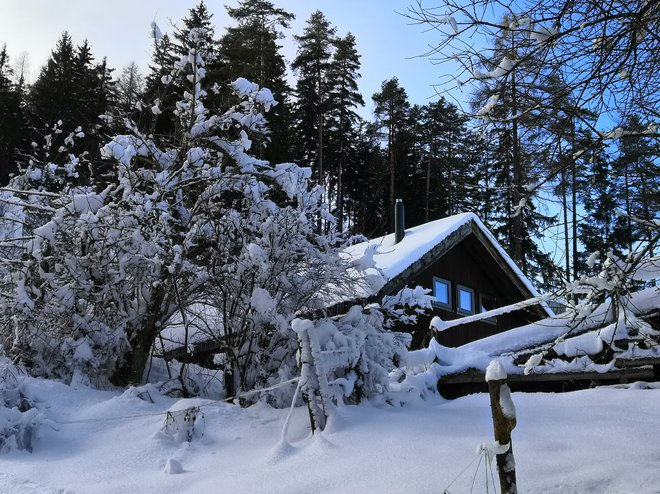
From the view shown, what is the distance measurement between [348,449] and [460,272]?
1286 centimetres

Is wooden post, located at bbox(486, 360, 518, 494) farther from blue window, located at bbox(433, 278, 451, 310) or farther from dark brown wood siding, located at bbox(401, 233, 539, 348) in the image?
blue window, located at bbox(433, 278, 451, 310)

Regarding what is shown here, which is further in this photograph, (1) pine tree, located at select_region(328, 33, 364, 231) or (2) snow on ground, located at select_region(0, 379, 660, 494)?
(1) pine tree, located at select_region(328, 33, 364, 231)

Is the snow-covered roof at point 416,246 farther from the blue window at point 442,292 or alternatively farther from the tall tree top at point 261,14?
the tall tree top at point 261,14

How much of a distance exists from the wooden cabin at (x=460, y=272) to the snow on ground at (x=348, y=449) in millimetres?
7967

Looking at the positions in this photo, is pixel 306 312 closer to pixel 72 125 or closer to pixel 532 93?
pixel 532 93

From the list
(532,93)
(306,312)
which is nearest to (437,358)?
(306,312)

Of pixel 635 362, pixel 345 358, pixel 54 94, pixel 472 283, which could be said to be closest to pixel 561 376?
pixel 635 362

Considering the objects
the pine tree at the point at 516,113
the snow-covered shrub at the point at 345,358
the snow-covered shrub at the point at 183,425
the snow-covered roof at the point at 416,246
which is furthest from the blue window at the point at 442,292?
the pine tree at the point at 516,113

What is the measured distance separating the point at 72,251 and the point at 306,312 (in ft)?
10.9

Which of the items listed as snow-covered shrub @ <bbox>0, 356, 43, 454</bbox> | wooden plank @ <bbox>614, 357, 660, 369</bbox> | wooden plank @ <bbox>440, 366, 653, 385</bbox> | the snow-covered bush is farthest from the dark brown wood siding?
snow-covered shrub @ <bbox>0, 356, 43, 454</bbox>

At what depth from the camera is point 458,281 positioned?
56.6 ft

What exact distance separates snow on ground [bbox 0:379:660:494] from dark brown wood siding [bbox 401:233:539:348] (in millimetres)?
9284

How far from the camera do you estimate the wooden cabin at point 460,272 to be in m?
15.0

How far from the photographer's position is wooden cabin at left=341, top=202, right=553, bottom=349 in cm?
1498
